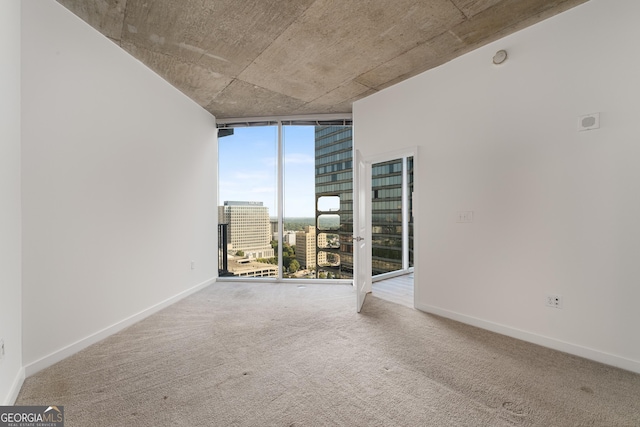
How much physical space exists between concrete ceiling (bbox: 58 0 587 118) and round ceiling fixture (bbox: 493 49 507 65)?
0.09m

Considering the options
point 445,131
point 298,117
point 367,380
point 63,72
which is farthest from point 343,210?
point 63,72

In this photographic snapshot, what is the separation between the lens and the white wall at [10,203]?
1479 millimetres

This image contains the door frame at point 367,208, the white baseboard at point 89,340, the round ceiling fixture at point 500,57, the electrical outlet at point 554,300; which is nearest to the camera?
the white baseboard at point 89,340

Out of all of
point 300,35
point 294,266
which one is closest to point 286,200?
point 294,266

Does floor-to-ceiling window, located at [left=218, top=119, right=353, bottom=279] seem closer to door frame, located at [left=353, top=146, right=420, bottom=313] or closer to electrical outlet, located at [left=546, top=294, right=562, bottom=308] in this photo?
door frame, located at [left=353, top=146, right=420, bottom=313]

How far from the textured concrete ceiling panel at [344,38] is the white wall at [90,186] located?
132cm

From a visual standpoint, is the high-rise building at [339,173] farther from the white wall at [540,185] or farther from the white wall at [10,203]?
the white wall at [10,203]

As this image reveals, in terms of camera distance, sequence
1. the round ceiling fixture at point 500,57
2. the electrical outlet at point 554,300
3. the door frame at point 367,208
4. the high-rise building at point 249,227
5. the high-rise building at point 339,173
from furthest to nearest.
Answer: the high-rise building at point 249,227 → the high-rise building at point 339,173 → the door frame at point 367,208 → the round ceiling fixture at point 500,57 → the electrical outlet at point 554,300

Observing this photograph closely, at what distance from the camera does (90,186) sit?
2.31 metres

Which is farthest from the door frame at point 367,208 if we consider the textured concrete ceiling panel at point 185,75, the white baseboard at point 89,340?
the white baseboard at point 89,340

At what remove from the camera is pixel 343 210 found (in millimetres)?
4566

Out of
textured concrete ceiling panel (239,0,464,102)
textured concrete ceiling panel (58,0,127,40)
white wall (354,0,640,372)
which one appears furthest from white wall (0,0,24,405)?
white wall (354,0,640,372)

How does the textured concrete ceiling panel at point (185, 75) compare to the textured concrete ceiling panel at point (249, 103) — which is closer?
the textured concrete ceiling panel at point (185, 75)

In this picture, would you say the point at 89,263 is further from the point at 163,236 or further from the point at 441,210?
the point at 441,210
